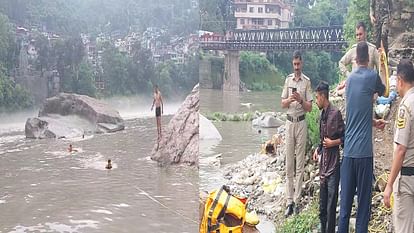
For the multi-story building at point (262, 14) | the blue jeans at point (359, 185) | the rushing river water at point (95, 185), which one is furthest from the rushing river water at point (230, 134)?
the blue jeans at point (359, 185)

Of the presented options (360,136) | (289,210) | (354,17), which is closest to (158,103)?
(289,210)

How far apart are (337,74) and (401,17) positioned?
0.51 metres

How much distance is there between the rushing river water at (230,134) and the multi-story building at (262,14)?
47 centimetres

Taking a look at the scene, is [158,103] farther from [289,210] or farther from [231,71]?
[289,210]

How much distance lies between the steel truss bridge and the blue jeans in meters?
0.87

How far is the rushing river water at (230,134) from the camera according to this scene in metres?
4.01

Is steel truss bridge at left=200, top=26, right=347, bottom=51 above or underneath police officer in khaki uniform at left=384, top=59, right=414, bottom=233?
above

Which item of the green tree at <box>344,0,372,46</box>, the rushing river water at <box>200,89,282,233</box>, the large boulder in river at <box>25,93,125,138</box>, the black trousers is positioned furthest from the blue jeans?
the large boulder in river at <box>25,93,125,138</box>

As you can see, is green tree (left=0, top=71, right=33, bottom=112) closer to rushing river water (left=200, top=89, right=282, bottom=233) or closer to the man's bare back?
the man's bare back

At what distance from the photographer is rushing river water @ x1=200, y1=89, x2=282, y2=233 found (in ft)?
13.1

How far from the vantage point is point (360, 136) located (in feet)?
8.77

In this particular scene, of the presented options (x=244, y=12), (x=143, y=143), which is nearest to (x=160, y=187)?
(x=143, y=143)

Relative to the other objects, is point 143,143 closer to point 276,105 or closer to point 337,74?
point 276,105

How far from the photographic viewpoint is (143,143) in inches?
158
